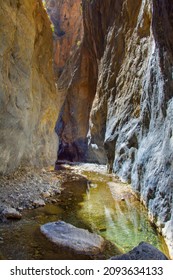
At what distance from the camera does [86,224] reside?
6.57 meters

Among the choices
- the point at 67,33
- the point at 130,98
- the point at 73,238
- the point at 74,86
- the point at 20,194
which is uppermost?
the point at 67,33

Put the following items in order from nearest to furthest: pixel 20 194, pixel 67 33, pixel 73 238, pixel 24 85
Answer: pixel 73 238 < pixel 20 194 < pixel 24 85 < pixel 67 33

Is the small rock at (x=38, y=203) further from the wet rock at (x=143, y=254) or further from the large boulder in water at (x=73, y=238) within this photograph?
the wet rock at (x=143, y=254)

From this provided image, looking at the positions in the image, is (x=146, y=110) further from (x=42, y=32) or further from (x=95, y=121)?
(x=95, y=121)

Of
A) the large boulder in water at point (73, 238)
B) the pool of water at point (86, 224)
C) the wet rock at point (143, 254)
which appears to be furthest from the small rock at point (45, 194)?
the wet rock at point (143, 254)

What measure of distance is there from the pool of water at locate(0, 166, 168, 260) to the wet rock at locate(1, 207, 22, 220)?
165mm

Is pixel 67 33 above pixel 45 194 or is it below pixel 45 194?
above

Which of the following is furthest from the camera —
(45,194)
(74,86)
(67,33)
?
(67,33)

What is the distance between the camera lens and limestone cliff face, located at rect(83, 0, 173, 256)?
7168 millimetres

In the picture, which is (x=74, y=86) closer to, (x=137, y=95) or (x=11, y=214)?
(x=137, y=95)

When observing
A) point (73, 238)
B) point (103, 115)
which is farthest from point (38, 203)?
point (103, 115)

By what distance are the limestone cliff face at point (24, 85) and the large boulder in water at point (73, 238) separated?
4.64m

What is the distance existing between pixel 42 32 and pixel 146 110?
26.6 ft

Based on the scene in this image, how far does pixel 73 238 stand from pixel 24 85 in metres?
Result: 8.05
